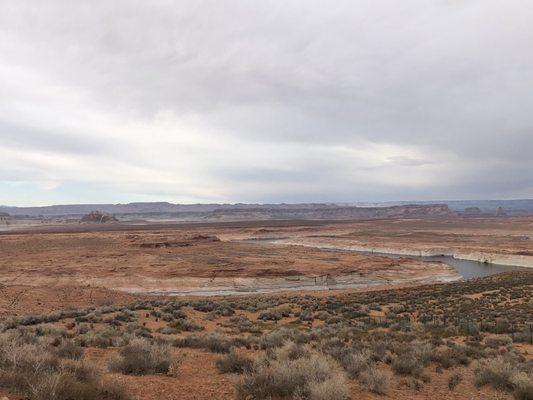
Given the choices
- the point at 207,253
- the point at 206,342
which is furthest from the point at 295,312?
the point at 207,253

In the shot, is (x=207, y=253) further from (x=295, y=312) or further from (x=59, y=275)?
(x=295, y=312)

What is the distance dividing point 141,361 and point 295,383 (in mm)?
3449

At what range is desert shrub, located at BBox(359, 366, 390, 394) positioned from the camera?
8.27 meters

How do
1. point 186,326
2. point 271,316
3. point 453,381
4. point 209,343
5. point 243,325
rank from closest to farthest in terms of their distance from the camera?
point 453,381, point 209,343, point 186,326, point 243,325, point 271,316

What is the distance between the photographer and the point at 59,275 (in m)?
39.1

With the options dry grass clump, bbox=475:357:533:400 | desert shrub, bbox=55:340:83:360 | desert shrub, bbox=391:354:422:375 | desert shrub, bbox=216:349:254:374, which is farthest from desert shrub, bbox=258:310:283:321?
dry grass clump, bbox=475:357:533:400

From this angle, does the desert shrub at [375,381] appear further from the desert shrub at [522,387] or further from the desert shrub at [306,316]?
the desert shrub at [306,316]

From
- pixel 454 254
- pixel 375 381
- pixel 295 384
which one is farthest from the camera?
pixel 454 254

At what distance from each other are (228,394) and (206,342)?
442 centimetres

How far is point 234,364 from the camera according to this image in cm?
933

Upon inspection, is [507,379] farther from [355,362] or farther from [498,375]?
[355,362]

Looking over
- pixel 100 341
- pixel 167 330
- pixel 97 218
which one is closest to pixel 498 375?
pixel 100 341

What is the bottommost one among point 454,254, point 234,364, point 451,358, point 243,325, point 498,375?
point 454,254

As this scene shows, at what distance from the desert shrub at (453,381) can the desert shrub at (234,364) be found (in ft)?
14.3
